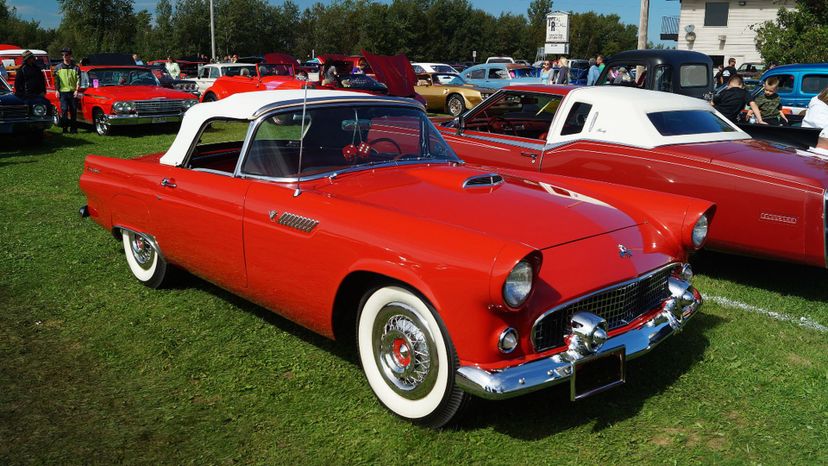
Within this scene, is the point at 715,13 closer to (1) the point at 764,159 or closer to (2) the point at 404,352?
(1) the point at 764,159

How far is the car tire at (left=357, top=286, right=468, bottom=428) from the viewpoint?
9.82ft

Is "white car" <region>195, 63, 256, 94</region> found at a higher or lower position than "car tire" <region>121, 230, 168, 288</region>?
higher

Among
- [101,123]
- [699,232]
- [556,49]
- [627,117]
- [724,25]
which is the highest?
[724,25]

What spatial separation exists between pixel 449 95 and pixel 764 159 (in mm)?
14880

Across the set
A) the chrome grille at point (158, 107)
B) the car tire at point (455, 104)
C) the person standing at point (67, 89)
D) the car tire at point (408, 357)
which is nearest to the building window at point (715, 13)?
the car tire at point (455, 104)

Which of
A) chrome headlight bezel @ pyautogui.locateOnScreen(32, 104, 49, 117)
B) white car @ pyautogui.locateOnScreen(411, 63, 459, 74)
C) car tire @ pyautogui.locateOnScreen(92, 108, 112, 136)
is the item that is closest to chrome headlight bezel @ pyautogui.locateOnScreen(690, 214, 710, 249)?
chrome headlight bezel @ pyautogui.locateOnScreen(32, 104, 49, 117)

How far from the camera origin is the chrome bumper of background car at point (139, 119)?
13.2 metres

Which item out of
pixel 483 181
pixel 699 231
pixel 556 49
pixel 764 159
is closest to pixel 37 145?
pixel 483 181

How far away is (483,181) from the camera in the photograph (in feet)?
12.8

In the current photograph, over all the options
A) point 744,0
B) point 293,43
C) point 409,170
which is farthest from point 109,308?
point 293,43

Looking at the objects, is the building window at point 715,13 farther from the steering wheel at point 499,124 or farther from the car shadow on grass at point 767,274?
the car shadow on grass at point 767,274

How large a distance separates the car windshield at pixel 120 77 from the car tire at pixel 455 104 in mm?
8003

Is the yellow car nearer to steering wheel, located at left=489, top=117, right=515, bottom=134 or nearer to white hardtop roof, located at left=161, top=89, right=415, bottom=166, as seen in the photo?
steering wheel, located at left=489, top=117, right=515, bottom=134

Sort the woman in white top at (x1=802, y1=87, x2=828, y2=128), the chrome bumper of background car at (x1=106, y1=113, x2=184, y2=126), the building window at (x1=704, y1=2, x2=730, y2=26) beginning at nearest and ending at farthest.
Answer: the woman in white top at (x1=802, y1=87, x2=828, y2=128) → the chrome bumper of background car at (x1=106, y1=113, x2=184, y2=126) → the building window at (x1=704, y1=2, x2=730, y2=26)
